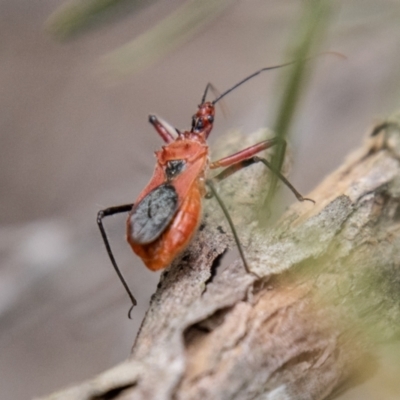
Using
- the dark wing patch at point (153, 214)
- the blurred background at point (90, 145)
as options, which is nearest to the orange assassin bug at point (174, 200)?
the dark wing patch at point (153, 214)

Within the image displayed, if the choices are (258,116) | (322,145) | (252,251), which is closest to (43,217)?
(258,116)

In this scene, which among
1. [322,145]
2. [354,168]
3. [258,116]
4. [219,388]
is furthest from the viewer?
[322,145]

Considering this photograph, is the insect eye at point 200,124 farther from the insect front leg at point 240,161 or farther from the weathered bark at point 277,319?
the weathered bark at point 277,319

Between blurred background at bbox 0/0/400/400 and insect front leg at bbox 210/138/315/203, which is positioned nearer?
insect front leg at bbox 210/138/315/203

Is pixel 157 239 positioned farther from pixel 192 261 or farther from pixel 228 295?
pixel 228 295

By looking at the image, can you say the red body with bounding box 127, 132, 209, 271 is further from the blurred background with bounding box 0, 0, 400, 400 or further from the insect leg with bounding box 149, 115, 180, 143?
the blurred background with bounding box 0, 0, 400, 400

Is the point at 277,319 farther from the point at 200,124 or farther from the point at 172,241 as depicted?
the point at 200,124

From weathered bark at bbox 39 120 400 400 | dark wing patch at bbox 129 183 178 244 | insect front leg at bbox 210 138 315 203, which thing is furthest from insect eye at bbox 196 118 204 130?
weathered bark at bbox 39 120 400 400

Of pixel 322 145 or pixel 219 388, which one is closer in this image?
pixel 219 388
